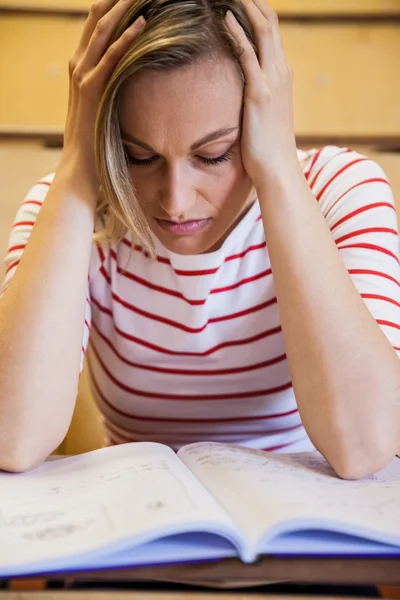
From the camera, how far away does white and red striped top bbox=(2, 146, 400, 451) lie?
886 mm

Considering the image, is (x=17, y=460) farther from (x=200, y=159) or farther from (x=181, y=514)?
(x=200, y=159)

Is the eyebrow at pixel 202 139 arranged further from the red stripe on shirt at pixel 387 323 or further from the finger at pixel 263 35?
the red stripe on shirt at pixel 387 323

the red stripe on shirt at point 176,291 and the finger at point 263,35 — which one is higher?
the finger at point 263,35

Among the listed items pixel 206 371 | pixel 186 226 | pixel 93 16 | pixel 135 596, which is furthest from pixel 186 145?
pixel 135 596

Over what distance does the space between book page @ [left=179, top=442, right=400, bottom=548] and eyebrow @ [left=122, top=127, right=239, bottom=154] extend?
333 mm

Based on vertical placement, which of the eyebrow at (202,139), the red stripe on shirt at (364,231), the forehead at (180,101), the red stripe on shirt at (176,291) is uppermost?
the forehead at (180,101)

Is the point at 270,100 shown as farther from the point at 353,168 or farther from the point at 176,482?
the point at 176,482

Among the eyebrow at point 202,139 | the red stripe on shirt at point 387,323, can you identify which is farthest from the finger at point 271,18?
the red stripe on shirt at point 387,323

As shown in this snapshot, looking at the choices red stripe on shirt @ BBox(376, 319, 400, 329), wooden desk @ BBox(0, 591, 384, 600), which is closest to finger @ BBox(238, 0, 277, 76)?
red stripe on shirt @ BBox(376, 319, 400, 329)

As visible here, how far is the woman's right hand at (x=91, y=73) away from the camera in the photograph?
2.43ft

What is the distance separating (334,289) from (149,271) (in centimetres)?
29

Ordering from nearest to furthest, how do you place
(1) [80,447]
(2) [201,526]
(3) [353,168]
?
(2) [201,526] < (3) [353,168] < (1) [80,447]

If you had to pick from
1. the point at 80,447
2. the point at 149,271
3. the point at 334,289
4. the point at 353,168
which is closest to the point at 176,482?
the point at 334,289

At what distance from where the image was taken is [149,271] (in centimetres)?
91
